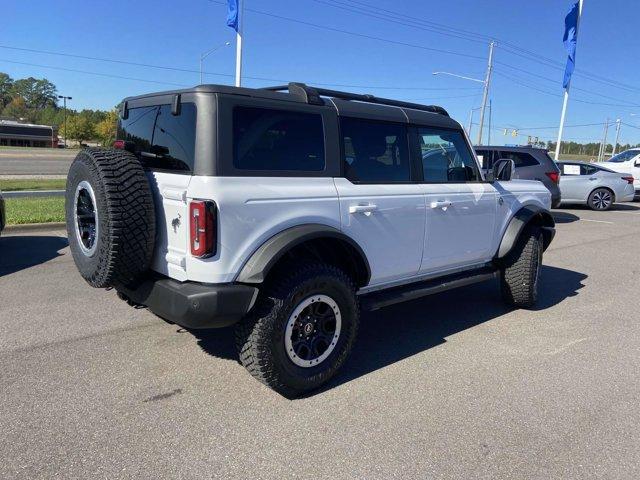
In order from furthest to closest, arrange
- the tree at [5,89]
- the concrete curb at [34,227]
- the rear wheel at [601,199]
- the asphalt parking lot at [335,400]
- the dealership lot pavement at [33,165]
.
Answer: the tree at [5,89] → the dealership lot pavement at [33,165] → the rear wheel at [601,199] → the concrete curb at [34,227] → the asphalt parking lot at [335,400]

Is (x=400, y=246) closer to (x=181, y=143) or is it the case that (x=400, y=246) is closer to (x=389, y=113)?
(x=389, y=113)

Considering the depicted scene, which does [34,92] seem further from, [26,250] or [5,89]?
[26,250]

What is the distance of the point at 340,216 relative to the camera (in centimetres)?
347

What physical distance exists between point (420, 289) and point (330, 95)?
180 centimetres

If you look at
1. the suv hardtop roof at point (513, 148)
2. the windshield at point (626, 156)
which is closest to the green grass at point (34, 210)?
the suv hardtop roof at point (513, 148)

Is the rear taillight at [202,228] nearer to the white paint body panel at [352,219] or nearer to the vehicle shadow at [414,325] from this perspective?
the white paint body panel at [352,219]

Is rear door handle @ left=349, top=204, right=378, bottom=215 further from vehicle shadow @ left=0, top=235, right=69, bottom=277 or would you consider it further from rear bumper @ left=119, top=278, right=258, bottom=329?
vehicle shadow @ left=0, top=235, right=69, bottom=277

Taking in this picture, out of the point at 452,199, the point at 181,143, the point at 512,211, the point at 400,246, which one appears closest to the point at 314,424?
the point at 400,246

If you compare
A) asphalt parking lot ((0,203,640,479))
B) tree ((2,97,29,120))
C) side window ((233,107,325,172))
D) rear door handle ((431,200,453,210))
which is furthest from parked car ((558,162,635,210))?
tree ((2,97,29,120))

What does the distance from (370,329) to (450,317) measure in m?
0.99

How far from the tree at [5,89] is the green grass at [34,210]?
156m

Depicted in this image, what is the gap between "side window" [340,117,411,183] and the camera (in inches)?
146

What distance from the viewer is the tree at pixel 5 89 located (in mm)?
139125

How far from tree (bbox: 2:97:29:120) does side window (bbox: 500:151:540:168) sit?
141m
